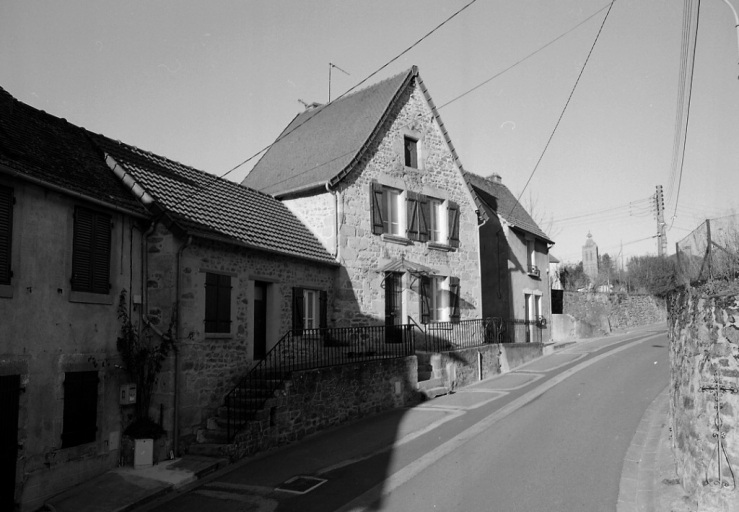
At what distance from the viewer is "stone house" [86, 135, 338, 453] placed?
11.3 meters

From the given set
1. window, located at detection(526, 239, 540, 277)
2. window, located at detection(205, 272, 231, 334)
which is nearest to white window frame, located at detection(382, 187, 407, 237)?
window, located at detection(205, 272, 231, 334)

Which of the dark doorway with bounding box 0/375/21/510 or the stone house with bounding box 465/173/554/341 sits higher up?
the stone house with bounding box 465/173/554/341

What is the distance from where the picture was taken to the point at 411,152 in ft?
65.9

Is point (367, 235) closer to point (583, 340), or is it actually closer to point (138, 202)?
point (138, 202)

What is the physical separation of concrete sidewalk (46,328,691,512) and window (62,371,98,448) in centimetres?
78

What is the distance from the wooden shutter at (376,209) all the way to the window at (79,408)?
9.70m

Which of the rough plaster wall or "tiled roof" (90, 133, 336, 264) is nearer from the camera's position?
the rough plaster wall

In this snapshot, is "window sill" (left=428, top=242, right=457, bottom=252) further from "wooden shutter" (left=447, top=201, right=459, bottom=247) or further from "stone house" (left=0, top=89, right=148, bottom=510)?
"stone house" (left=0, top=89, right=148, bottom=510)

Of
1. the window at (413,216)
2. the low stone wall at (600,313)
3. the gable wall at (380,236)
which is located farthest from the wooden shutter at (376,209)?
the low stone wall at (600,313)

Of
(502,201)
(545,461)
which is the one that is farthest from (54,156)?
(502,201)

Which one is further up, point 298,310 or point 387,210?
point 387,210

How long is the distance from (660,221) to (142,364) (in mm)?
39376

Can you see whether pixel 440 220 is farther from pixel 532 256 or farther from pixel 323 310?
pixel 532 256

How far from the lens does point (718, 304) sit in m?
7.14
